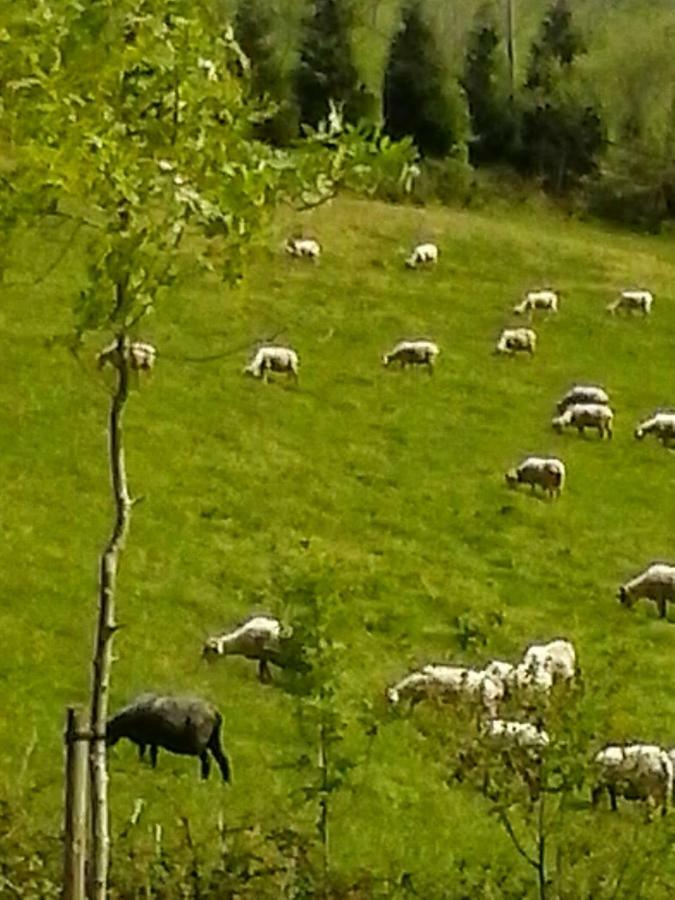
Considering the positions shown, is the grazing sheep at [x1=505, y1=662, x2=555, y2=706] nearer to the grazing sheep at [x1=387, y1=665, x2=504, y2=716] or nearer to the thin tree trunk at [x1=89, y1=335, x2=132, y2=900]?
the thin tree trunk at [x1=89, y1=335, x2=132, y2=900]

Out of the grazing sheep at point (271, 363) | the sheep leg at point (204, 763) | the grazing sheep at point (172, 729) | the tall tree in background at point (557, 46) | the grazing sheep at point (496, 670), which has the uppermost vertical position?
the tall tree in background at point (557, 46)

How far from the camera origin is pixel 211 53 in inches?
→ 410

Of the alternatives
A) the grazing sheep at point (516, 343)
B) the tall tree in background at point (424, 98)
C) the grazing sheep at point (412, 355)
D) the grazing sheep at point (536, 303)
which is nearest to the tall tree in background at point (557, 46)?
the tall tree in background at point (424, 98)

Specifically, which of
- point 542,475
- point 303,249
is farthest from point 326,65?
point 542,475

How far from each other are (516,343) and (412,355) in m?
3.65

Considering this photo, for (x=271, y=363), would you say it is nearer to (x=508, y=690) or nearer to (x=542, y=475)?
(x=542, y=475)

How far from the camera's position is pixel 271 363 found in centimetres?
3694

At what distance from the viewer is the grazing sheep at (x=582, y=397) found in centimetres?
3675

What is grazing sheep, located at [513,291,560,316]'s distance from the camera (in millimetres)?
46156

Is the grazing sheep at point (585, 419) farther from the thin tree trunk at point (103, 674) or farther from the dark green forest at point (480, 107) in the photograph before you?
the dark green forest at point (480, 107)

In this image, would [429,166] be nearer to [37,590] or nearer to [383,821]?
[37,590]

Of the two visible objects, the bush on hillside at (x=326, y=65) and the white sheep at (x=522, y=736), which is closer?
the white sheep at (x=522, y=736)

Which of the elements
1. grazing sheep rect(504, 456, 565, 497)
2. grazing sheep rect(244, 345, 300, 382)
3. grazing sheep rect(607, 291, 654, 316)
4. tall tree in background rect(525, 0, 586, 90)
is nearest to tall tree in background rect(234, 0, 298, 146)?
tall tree in background rect(525, 0, 586, 90)

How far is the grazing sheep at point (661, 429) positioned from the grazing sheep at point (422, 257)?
15836 mm
